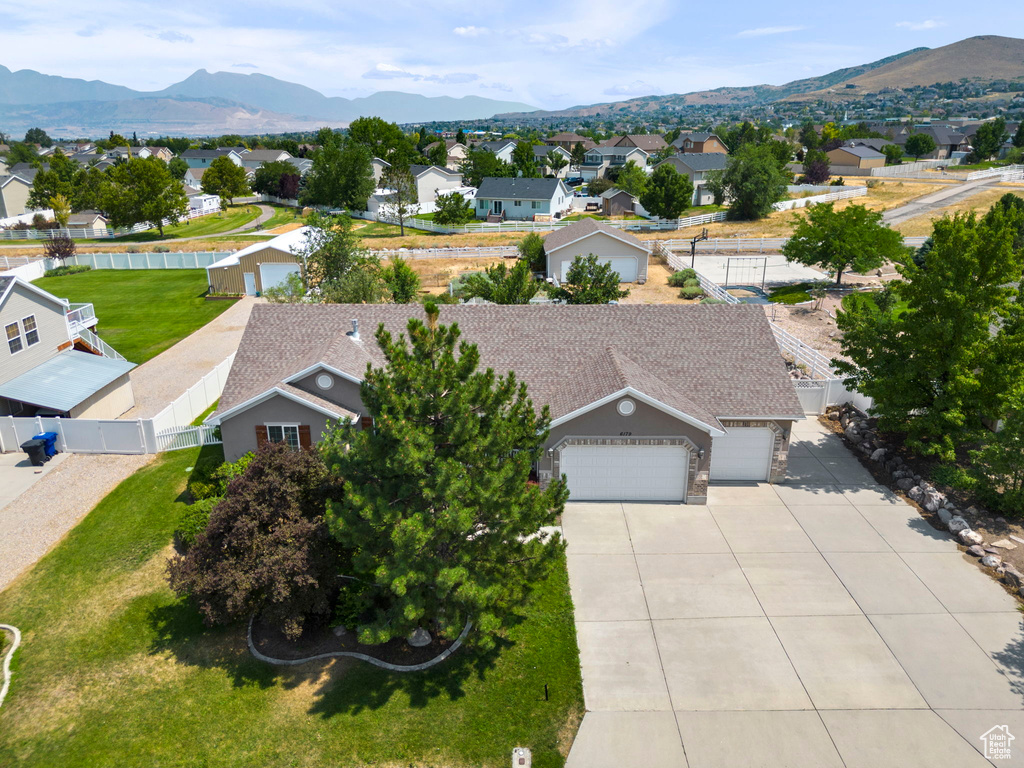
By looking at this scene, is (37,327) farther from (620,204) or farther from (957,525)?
(620,204)

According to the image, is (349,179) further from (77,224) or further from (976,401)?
(976,401)

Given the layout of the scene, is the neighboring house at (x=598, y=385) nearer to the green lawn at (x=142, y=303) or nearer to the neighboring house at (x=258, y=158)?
the green lawn at (x=142, y=303)

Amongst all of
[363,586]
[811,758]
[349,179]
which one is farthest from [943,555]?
[349,179]

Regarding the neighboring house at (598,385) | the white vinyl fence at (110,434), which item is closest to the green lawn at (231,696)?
the neighboring house at (598,385)

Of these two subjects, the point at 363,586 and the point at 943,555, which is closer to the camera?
the point at 363,586

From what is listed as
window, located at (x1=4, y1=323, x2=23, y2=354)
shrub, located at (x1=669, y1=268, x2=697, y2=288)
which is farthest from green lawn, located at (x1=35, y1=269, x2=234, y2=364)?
shrub, located at (x1=669, y1=268, x2=697, y2=288)

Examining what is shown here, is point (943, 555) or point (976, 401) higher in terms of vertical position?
point (976, 401)
